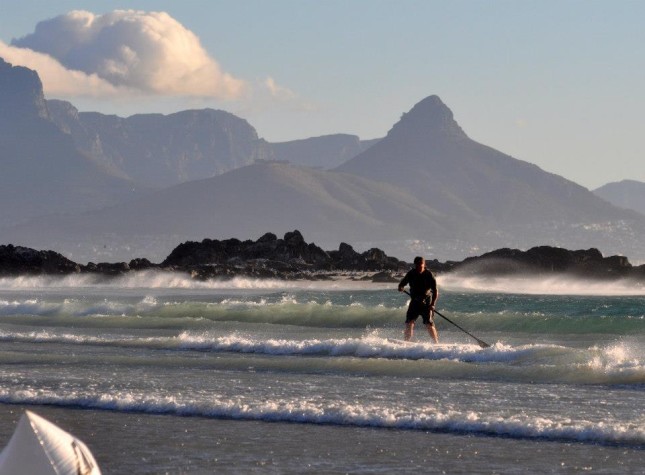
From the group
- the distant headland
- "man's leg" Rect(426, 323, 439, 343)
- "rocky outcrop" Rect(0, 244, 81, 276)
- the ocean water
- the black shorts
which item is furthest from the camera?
"rocky outcrop" Rect(0, 244, 81, 276)

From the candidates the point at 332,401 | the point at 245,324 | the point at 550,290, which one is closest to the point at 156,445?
the point at 332,401

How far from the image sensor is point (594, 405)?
15.7 meters

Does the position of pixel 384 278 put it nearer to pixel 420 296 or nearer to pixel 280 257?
pixel 280 257

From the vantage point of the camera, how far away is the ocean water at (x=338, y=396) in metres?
12.9

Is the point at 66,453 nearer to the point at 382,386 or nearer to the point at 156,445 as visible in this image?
the point at 156,445

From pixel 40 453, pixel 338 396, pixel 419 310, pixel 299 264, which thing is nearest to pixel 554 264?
pixel 299 264

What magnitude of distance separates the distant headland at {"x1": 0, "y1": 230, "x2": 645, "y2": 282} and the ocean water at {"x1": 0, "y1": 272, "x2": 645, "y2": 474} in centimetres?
4530

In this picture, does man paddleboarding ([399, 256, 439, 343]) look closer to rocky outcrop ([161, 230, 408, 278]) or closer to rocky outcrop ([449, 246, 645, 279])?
rocky outcrop ([449, 246, 645, 279])

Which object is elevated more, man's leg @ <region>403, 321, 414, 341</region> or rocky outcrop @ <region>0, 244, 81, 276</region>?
rocky outcrop @ <region>0, 244, 81, 276</region>

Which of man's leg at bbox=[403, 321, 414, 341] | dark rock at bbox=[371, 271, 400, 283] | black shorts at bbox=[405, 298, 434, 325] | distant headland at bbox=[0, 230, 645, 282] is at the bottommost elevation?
man's leg at bbox=[403, 321, 414, 341]

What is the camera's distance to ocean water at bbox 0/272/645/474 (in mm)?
12914

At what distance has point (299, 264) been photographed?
9156cm

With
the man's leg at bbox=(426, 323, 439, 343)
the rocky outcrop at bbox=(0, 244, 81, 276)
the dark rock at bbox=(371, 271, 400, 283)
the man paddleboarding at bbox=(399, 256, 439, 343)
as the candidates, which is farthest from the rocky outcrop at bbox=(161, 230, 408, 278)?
the man's leg at bbox=(426, 323, 439, 343)

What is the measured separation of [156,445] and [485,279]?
65370 millimetres
